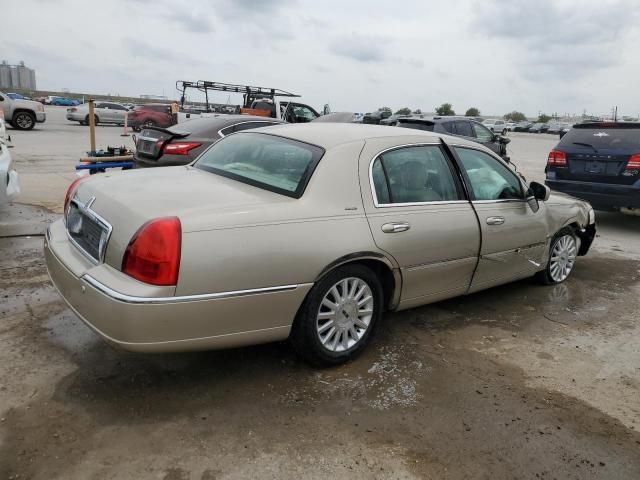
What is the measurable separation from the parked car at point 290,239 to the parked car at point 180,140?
3.26 metres

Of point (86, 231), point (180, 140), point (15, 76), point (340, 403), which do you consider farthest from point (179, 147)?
point (15, 76)

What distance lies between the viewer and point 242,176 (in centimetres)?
369

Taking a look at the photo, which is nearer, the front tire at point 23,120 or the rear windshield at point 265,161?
the rear windshield at point 265,161

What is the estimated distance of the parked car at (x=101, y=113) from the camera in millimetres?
29172

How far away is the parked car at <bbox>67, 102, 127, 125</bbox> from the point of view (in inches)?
1148

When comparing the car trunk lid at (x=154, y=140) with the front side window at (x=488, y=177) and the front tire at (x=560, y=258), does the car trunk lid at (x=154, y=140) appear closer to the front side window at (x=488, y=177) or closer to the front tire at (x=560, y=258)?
the front side window at (x=488, y=177)

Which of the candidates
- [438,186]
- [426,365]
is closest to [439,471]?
[426,365]

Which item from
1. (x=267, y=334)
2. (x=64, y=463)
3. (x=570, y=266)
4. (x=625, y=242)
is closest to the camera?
(x=64, y=463)

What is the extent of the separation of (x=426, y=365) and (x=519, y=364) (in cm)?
66

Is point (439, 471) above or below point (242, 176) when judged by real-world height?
below

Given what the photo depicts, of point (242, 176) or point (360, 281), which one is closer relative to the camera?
point (360, 281)

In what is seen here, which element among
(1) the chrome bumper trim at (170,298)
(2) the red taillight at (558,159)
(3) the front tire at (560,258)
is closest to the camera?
(1) the chrome bumper trim at (170,298)

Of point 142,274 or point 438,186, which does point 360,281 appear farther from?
point 142,274

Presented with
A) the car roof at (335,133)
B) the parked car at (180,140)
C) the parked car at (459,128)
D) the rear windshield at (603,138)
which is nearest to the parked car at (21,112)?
the parked car at (459,128)
